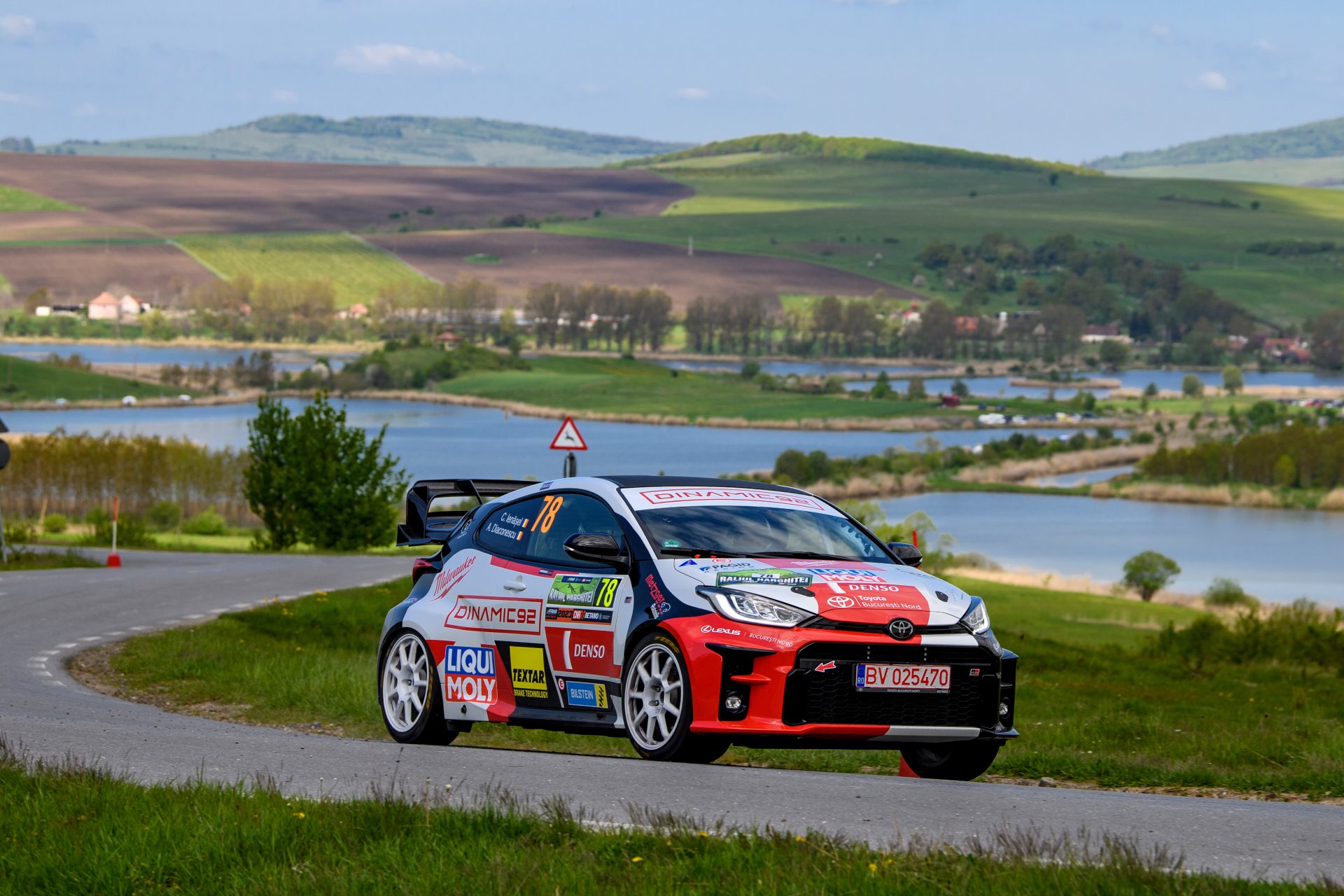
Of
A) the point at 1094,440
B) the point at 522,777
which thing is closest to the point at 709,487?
the point at 522,777

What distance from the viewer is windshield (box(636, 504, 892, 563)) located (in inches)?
406

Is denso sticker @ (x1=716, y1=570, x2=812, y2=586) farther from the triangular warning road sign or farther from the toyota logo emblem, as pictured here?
the triangular warning road sign

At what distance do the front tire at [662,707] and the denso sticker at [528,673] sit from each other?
32.2 inches

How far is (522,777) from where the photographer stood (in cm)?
910

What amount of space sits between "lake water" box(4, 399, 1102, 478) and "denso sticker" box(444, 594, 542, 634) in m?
121

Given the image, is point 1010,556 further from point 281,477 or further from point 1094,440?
point 1094,440

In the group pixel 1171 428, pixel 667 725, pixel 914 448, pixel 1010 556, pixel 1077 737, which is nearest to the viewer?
pixel 667 725

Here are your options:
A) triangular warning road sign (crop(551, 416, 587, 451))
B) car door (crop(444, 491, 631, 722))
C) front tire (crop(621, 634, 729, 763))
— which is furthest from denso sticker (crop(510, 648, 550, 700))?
triangular warning road sign (crop(551, 416, 587, 451))

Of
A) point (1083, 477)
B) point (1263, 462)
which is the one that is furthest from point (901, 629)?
point (1263, 462)

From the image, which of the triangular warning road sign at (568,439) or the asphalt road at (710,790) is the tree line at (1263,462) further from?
the asphalt road at (710,790)

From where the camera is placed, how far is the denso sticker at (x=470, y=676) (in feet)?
36.3

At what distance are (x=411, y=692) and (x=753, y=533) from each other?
2.72m

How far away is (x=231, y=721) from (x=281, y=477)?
40.3 metres

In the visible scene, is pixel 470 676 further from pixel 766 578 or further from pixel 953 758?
pixel 953 758
